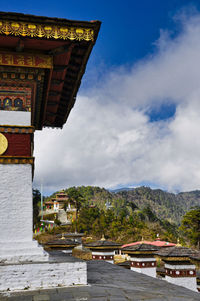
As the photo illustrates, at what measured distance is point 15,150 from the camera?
24.0ft

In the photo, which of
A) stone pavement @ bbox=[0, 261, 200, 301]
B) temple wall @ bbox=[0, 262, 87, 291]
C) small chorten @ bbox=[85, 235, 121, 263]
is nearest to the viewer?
stone pavement @ bbox=[0, 261, 200, 301]

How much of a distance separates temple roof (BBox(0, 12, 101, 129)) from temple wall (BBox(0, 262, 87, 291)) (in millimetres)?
4632

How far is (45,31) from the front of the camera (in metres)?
6.71

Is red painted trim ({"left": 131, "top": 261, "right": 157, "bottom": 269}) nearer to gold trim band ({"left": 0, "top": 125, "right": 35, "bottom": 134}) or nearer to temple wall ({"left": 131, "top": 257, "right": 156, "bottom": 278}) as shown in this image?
temple wall ({"left": 131, "top": 257, "right": 156, "bottom": 278})

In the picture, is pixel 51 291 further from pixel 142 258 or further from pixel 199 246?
pixel 199 246

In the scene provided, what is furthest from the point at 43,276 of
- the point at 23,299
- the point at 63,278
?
the point at 23,299

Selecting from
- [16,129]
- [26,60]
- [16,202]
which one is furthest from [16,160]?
[26,60]

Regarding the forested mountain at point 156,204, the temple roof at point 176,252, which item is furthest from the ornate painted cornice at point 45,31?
the forested mountain at point 156,204

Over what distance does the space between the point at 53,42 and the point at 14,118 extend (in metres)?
2.14

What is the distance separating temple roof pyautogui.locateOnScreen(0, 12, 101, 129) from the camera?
6574 millimetres

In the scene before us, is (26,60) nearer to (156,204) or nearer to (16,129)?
(16,129)

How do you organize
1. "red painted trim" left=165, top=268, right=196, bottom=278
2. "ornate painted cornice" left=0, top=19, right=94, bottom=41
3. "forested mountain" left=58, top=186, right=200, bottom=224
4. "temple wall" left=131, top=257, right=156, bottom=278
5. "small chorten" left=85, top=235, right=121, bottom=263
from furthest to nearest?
"forested mountain" left=58, top=186, right=200, bottom=224 < "small chorten" left=85, top=235, right=121, bottom=263 < "temple wall" left=131, top=257, right=156, bottom=278 < "red painted trim" left=165, top=268, right=196, bottom=278 < "ornate painted cornice" left=0, top=19, right=94, bottom=41

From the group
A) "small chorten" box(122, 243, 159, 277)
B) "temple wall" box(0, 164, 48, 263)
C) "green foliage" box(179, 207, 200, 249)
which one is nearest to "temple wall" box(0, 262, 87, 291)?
"temple wall" box(0, 164, 48, 263)

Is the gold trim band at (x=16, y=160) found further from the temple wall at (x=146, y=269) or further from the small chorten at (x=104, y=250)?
the small chorten at (x=104, y=250)
